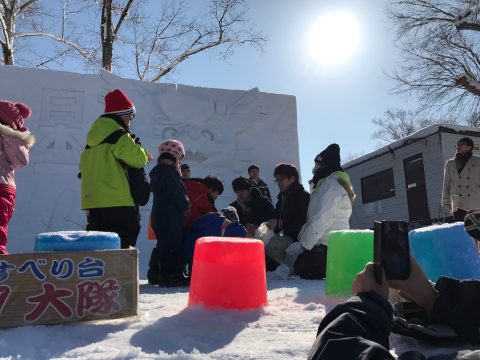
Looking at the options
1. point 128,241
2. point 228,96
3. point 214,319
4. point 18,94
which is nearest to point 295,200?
point 128,241

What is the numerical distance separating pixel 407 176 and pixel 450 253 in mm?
9038

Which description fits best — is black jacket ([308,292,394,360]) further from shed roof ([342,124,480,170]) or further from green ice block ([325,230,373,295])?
shed roof ([342,124,480,170])

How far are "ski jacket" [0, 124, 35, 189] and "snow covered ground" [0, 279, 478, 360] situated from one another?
159 cm

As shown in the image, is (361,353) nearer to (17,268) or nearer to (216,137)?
(17,268)

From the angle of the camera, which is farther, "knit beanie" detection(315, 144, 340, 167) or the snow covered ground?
"knit beanie" detection(315, 144, 340, 167)

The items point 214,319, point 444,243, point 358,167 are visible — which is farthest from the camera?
point 358,167

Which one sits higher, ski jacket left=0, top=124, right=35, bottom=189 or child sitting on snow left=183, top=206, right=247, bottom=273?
ski jacket left=0, top=124, right=35, bottom=189

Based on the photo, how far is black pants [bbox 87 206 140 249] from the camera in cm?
314

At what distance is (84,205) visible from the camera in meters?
3.16

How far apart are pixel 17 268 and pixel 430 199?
9.63m

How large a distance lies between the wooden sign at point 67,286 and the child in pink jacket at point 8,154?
138cm

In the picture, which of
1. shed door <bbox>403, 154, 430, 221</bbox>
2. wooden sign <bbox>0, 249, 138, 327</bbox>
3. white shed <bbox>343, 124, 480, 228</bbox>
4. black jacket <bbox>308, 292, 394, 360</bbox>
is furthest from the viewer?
shed door <bbox>403, 154, 430, 221</bbox>

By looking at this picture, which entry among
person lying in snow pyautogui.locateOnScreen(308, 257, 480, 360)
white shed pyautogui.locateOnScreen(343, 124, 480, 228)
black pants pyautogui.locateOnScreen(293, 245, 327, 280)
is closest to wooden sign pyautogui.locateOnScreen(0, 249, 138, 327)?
person lying in snow pyautogui.locateOnScreen(308, 257, 480, 360)

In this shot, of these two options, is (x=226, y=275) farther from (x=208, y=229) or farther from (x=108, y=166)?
(x=208, y=229)
